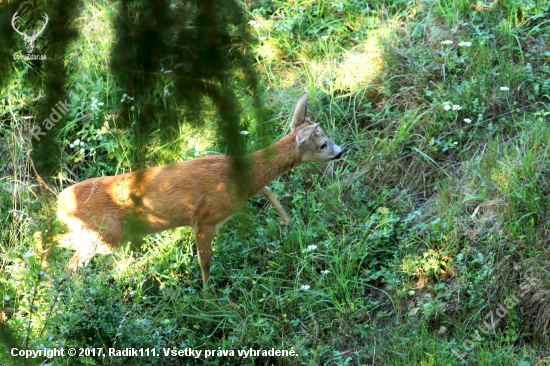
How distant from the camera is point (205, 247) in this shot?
5691 mm

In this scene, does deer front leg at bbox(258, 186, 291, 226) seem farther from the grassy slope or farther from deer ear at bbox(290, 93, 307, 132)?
deer ear at bbox(290, 93, 307, 132)

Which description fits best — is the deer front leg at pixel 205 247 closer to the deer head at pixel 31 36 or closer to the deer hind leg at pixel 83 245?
the deer hind leg at pixel 83 245

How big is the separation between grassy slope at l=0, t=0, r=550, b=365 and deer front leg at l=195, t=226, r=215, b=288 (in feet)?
0.61

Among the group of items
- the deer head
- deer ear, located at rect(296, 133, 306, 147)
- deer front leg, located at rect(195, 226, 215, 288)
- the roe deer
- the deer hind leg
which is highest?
the deer head

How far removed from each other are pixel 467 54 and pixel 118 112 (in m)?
5.71

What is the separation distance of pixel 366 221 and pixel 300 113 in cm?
108

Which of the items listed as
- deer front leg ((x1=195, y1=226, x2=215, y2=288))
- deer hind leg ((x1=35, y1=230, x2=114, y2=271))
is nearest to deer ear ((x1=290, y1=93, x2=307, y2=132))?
deer front leg ((x1=195, y1=226, x2=215, y2=288))

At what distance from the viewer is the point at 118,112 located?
168cm

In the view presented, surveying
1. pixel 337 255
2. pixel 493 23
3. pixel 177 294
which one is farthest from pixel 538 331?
pixel 493 23

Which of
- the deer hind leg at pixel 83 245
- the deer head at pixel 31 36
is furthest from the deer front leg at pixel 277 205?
the deer head at pixel 31 36

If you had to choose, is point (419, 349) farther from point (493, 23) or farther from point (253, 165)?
point (493, 23)

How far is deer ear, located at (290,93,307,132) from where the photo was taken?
5.84 meters

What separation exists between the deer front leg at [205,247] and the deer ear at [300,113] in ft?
3.65

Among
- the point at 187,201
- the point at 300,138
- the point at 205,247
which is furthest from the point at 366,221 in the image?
the point at 187,201
